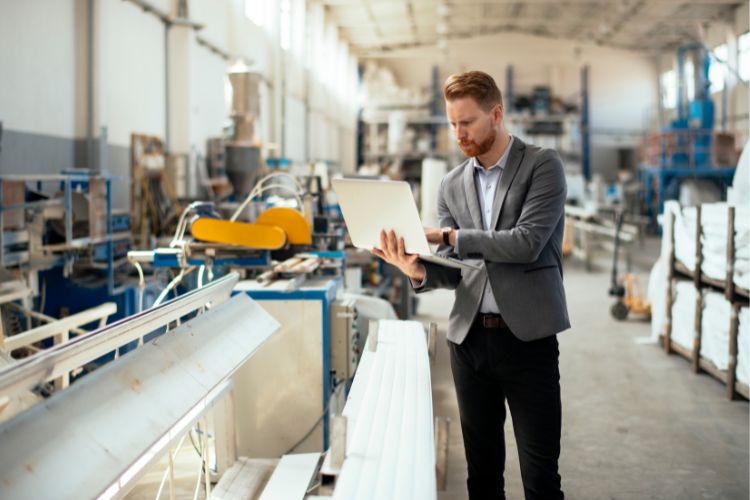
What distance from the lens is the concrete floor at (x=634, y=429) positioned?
295 cm

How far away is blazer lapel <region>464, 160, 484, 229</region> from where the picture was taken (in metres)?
1.92

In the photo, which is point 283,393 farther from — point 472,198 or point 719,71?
point 719,71

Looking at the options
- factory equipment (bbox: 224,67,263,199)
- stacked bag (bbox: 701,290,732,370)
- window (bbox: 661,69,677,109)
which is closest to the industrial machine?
stacked bag (bbox: 701,290,732,370)

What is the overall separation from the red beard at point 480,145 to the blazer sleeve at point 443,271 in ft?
0.70

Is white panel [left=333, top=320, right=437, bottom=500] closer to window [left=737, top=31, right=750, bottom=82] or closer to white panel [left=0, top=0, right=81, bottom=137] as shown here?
white panel [left=0, top=0, right=81, bottom=137]

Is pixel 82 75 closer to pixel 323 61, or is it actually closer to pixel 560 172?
pixel 560 172

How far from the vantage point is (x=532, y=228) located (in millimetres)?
1757

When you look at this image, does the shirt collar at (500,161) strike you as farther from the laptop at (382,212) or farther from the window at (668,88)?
the window at (668,88)

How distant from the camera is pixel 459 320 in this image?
6.38ft

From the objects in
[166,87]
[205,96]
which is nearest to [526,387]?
[166,87]

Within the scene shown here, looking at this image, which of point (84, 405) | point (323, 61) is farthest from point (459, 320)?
point (323, 61)

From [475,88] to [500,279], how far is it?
50cm

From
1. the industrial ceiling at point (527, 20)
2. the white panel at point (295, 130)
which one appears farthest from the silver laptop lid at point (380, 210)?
the industrial ceiling at point (527, 20)

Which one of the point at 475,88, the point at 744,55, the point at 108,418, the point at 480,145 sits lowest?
the point at 108,418
